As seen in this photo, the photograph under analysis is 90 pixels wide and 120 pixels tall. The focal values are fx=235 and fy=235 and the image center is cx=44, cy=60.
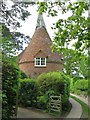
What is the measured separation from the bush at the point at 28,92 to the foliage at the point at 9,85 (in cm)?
174

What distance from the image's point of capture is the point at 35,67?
4285mm

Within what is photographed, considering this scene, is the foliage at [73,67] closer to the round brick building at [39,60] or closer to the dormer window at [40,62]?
the round brick building at [39,60]

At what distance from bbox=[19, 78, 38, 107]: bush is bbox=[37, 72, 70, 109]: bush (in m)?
0.15

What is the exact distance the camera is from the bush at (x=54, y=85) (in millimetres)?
4141

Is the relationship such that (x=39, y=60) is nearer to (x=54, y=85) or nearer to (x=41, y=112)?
(x=54, y=85)

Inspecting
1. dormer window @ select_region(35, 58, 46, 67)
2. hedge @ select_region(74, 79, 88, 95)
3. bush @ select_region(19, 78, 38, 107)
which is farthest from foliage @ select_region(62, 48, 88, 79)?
bush @ select_region(19, 78, 38, 107)

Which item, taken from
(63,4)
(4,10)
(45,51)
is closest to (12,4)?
(4,10)

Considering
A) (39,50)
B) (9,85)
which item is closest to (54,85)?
(39,50)

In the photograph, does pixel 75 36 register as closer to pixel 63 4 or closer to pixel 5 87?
pixel 63 4

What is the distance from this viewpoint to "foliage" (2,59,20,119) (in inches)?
86.4

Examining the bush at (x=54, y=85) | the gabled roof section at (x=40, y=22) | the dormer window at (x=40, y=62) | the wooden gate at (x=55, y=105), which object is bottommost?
the wooden gate at (x=55, y=105)

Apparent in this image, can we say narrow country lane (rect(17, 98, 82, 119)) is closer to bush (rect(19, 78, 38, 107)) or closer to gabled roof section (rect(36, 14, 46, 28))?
bush (rect(19, 78, 38, 107))

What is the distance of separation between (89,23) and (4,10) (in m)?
1.00

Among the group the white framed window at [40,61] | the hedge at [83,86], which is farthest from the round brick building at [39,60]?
the hedge at [83,86]
